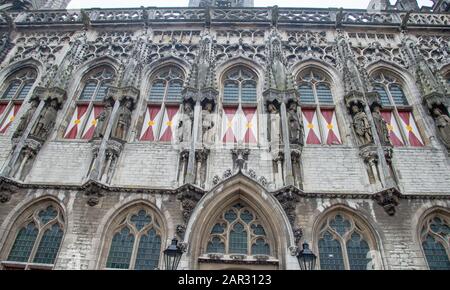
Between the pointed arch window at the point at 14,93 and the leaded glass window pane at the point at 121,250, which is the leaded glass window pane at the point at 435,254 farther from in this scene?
the pointed arch window at the point at 14,93

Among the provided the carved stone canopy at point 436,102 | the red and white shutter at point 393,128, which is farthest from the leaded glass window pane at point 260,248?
the carved stone canopy at point 436,102

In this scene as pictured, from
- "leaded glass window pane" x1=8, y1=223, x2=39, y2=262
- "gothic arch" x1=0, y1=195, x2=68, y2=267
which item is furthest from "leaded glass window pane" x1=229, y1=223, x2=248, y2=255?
"leaded glass window pane" x1=8, y1=223, x2=39, y2=262

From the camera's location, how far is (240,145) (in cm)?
988

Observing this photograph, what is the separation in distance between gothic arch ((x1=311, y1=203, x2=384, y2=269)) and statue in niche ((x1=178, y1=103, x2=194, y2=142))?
443cm

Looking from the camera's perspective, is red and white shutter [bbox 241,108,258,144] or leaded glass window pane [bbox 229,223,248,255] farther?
red and white shutter [bbox 241,108,258,144]

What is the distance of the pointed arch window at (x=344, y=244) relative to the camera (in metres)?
7.91

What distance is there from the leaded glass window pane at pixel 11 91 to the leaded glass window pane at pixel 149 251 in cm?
811

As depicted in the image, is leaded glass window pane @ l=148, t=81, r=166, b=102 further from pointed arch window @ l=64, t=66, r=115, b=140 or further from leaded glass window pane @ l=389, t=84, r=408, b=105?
leaded glass window pane @ l=389, t=84, r=408, b=105

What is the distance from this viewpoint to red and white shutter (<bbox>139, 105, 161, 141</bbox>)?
10377mm

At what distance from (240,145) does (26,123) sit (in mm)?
6871

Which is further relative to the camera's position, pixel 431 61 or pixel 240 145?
pixel 431 61

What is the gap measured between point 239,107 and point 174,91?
256 centimetres
